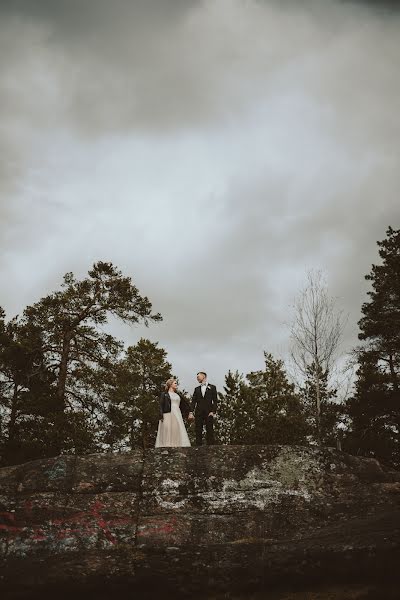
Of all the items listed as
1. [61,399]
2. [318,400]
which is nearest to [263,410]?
[318,400]

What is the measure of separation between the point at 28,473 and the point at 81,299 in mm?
15443

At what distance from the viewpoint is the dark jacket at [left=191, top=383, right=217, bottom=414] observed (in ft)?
34.6

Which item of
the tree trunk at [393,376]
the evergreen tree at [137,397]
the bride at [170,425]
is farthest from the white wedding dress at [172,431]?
the tree trunk at [393,376]

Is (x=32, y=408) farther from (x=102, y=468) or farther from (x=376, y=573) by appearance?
(x=376, y=573)

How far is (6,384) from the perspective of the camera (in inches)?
A: 885

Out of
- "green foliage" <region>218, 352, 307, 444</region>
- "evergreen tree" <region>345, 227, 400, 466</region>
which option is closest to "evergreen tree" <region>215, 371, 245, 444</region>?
"green foliage" <region>218, 352, 307, 444</region>

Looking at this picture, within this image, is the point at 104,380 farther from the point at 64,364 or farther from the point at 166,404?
the point at 166,404

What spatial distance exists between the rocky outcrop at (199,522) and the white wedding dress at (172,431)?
2.69 m

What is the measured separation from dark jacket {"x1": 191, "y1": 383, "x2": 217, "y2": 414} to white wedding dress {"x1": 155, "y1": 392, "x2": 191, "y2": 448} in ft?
1.62

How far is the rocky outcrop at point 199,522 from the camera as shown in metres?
5.19

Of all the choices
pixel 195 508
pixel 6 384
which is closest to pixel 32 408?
pixel 6 384

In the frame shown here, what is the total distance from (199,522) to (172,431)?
12.8 feet

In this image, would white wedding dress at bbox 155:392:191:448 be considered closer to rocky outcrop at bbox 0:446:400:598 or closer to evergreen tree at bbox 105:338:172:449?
rocky outcrop at bbox 0:446:400:598

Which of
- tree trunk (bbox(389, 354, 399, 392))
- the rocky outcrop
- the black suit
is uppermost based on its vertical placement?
tree trunk (bbox(389, 354, 399, 392))
